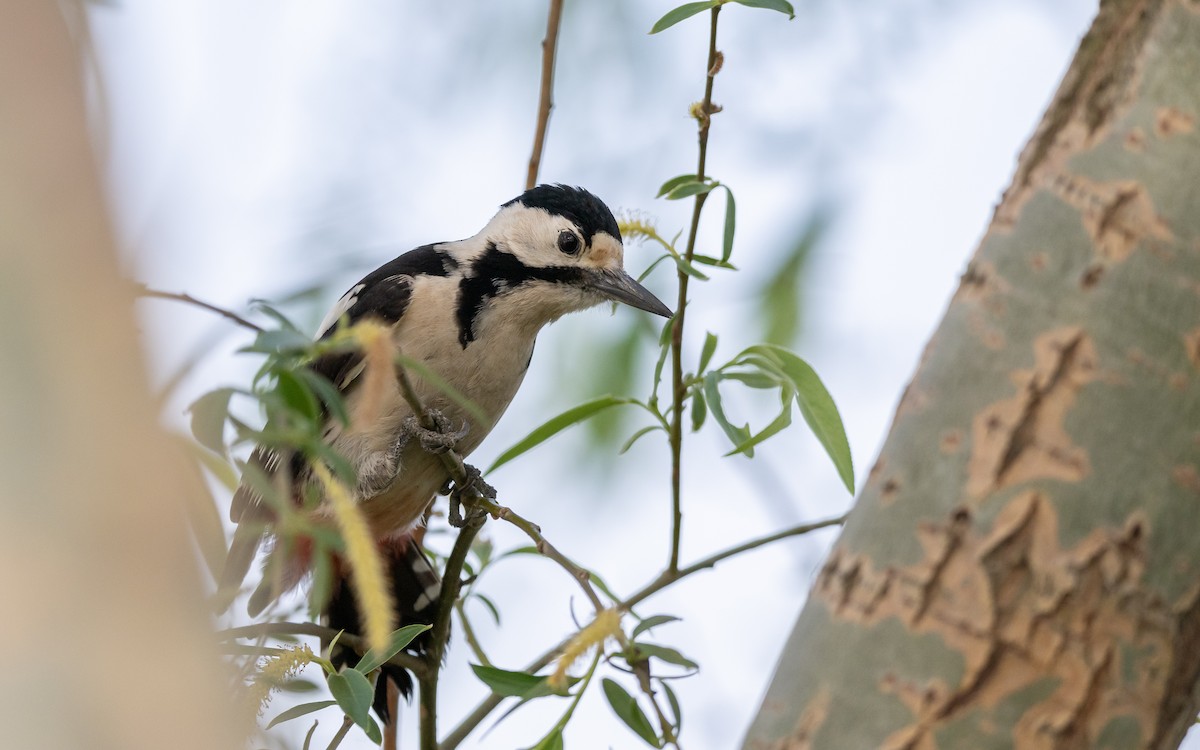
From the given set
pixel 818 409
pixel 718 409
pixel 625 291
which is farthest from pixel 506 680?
pixel 625 291

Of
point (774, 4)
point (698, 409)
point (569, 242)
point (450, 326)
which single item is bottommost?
point (698, 409)

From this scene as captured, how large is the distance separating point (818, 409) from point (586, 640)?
705 millimetres

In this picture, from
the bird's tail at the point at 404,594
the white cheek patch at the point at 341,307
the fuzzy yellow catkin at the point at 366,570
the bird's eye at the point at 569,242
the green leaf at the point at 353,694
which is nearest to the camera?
the fuzzy yellow catkin at the point at 366,570

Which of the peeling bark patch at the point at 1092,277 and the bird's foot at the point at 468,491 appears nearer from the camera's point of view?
the peeling bark patch at the point at 1092,277

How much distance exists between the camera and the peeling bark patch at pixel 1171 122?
1568 millimetres

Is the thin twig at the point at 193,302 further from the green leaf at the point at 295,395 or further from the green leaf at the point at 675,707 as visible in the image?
the green leaf at the point at 675,707

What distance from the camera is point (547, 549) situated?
2.07 m

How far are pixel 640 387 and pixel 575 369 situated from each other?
451 millimetres

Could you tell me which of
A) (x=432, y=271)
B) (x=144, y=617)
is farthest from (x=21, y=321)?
(x=432, y=271)

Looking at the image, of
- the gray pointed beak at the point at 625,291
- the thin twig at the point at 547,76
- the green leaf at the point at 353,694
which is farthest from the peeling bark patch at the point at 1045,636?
the gray pointed beak at the point at 625,291

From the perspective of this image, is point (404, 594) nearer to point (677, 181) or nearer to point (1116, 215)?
point (677, 181)

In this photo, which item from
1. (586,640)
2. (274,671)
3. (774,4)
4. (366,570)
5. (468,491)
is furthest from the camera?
(468,491)

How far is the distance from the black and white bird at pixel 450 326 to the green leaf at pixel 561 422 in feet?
1.83

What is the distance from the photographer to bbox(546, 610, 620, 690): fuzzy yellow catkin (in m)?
1.49
